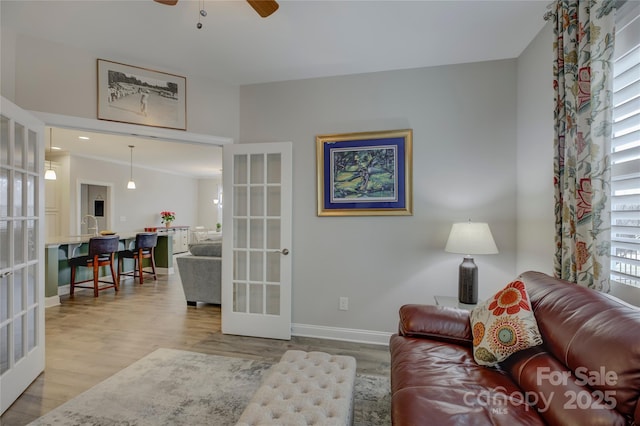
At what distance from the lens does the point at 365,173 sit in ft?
9.36

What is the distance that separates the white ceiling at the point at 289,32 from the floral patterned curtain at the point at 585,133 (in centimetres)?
59

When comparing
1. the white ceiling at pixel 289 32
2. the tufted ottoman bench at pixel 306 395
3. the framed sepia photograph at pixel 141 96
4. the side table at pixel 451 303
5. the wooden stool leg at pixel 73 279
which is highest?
the white ceiling at pixel 289 32

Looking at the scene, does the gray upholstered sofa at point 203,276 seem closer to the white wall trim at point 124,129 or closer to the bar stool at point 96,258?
the bar stool at point 96,258

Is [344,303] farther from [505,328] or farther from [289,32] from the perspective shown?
[289,32]

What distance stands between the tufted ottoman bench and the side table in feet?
3.73

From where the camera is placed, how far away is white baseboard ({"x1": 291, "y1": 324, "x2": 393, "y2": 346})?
284cm

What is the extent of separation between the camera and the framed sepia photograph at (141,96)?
259 cm

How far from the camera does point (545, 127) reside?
2115 mm

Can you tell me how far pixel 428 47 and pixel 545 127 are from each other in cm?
113

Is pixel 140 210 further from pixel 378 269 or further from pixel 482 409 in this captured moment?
Answer: pixel 482 409

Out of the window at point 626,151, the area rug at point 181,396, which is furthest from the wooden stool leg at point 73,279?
the window at point 626,151

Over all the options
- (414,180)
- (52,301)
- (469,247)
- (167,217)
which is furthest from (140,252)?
(469,247)

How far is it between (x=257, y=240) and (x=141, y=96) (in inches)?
70.7

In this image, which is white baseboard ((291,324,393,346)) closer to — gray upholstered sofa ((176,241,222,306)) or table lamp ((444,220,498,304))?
table lamp ((444,220,498,304))
